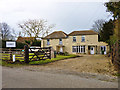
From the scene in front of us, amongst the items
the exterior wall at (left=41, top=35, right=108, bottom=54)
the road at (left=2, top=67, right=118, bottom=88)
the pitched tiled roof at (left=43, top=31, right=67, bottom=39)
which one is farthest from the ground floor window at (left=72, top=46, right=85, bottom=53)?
the road at (left=2, top=67, right=118, bottom=88)

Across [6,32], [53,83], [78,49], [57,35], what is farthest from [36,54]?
[6,32]

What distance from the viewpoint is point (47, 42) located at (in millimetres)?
35438

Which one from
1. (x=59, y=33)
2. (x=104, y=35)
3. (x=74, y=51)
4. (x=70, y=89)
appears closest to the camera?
(x=70, y=89)

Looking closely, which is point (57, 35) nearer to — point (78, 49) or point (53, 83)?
point (78, 49)

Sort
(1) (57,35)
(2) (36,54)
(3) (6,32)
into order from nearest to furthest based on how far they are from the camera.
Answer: (2) (36,54)
(1) (57,35)
(3) (6,32)

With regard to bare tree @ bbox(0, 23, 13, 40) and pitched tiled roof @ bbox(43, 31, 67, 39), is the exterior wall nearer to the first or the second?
pitched tiled roof @ bbox(43, 31, 67, 39)

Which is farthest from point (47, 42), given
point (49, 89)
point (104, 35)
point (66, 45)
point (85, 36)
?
point (49, 89)

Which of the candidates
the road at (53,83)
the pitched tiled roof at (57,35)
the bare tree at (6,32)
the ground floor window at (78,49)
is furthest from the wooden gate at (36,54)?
the bare tree at (6,32)

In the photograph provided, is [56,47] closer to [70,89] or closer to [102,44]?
[102,44]

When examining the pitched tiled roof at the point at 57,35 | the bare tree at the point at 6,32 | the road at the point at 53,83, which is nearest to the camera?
the road at the point at 53,83

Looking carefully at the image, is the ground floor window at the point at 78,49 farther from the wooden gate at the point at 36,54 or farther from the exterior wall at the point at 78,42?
the wooden gate at the point at 36,54

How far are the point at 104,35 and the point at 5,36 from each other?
39183mm

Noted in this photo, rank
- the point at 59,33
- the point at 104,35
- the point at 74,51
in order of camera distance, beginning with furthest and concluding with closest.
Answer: the point at 59,33
the point at 74,51
the point at 104,35

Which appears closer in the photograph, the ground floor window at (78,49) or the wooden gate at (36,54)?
the wooden gate at (36,54)
